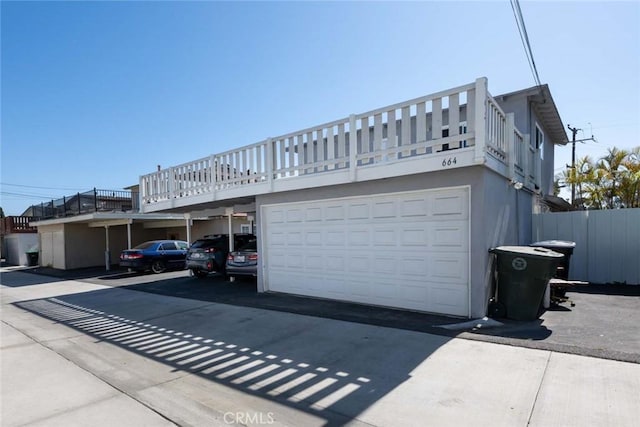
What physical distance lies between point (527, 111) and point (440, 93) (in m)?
5.96

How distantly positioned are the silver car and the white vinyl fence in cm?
835

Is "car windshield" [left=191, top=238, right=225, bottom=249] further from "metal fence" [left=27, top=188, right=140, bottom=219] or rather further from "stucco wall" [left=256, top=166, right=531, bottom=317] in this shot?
"metal fence" [left=27, top=188, right=140, bottom=219]

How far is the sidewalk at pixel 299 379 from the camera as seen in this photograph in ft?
10.5

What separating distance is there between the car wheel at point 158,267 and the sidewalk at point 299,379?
31.0 ft

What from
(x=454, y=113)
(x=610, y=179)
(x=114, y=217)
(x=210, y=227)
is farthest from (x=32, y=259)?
(x=610, y=179)

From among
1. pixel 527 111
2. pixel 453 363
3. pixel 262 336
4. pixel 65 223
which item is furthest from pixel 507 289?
pixel 65 223

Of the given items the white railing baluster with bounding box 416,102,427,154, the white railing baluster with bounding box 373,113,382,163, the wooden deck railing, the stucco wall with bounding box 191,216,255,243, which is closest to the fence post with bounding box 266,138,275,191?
the white railing baluster with bounding box 373,113,382,163

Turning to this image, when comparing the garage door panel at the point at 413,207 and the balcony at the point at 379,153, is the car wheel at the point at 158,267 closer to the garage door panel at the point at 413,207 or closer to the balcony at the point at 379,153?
the balcony at the point at 379,153

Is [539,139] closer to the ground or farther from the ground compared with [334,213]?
farther from the ground

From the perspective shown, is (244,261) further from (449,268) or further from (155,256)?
(155,256)

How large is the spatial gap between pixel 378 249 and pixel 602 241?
20.8 feet

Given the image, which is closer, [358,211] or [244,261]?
[358,211]

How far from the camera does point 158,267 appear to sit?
52.3ft

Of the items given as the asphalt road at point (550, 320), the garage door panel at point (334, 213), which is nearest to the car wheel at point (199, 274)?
the asphalt road at point (550, 320)
